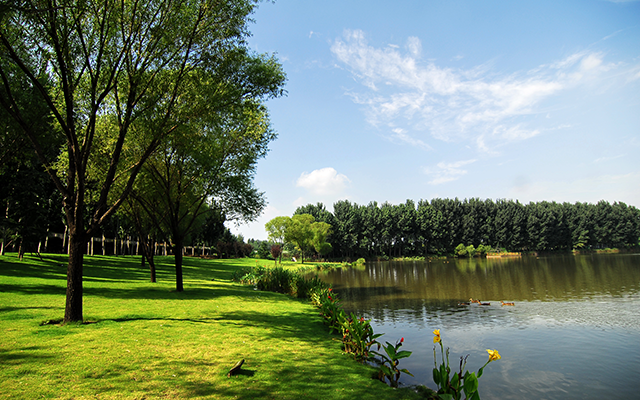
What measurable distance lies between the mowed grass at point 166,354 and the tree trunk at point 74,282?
0.45 m

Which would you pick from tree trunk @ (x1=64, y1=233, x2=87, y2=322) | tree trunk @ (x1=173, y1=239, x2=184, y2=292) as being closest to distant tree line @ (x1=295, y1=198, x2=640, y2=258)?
tree trunk @ (x1=173, y1=239, x2=184, y2=292)

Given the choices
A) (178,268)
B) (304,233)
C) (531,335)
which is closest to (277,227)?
(304,233)

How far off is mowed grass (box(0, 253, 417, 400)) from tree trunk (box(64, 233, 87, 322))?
445 millimetres

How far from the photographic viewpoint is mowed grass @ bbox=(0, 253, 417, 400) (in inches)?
239

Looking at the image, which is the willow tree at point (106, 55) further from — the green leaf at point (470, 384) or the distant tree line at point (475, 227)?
the distant tree line at point (475, 227)

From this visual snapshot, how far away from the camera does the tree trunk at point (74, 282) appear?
10086 millimetres

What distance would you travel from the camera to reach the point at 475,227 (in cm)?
10888

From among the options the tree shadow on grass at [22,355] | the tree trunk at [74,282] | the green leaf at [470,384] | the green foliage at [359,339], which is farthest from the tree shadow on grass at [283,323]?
the green leaf at [470,384]

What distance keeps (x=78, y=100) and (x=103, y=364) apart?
1353cm

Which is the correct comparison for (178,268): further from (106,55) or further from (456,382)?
(456,382)

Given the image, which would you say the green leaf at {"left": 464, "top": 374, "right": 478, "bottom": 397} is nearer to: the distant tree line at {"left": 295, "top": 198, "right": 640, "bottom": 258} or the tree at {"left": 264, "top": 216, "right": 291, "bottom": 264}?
the tree at {"left": 264, "top": 216, "right": 291, "bottom": 264}

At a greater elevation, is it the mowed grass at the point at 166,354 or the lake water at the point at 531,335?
the mowed grass at the point at 166,354

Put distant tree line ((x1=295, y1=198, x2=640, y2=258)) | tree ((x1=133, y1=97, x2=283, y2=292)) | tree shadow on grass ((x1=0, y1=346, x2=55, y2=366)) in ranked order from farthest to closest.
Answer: distant tree line ((x1=295, y1=198, x2=640, y2=258)) → tree ((x1=133, y1=97, x2=283, y2=292)) → tree shadow on grass ((x1=0, y1=346, x2=55, y2=366))

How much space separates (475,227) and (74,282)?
11509cm
